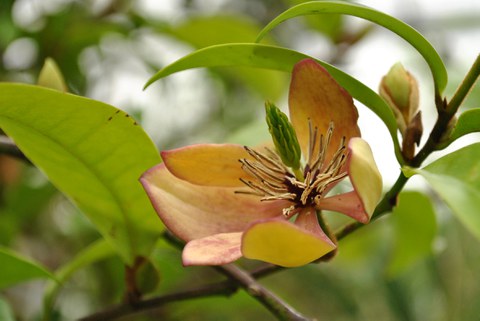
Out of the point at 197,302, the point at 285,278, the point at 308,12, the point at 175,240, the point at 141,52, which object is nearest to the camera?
the point at 308,12

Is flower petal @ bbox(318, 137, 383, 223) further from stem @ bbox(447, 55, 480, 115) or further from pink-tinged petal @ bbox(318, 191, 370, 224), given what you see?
stem @ bbox(447, 55, 480, 115)

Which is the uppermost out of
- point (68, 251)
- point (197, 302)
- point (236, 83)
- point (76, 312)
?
point (236, 83)

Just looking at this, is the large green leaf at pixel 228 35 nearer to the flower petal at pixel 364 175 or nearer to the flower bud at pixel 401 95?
the flower bud at pixel 401 95

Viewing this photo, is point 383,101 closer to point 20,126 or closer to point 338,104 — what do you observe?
point 338,104

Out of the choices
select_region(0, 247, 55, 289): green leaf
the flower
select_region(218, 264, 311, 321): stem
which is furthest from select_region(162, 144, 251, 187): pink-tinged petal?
select_region(0, 247, 55, 289): green leaf

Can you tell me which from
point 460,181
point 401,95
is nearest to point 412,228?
point 401,95

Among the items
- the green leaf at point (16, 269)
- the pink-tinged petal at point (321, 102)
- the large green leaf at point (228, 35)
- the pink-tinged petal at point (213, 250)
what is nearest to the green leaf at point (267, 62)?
the pink-tinged petal at point (321, 102)

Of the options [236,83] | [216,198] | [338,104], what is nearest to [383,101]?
[338,104]
